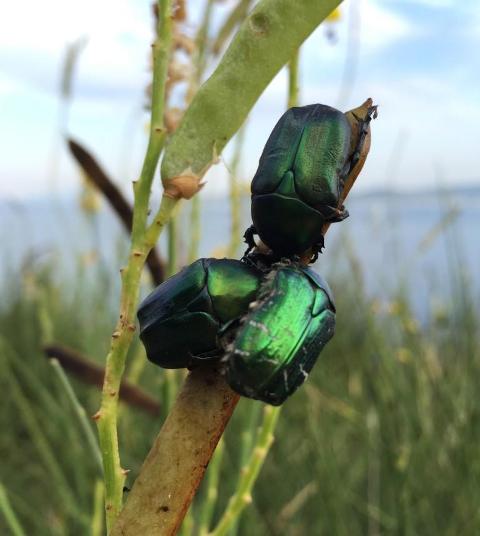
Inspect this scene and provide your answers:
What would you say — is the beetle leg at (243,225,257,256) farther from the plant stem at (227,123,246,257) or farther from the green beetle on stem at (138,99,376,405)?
the plant stem at (227,123,246,257)

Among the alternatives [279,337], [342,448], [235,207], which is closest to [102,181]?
[235,207]

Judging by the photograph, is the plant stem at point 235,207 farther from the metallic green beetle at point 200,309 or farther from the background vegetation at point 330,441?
the metallic green beetle at point 200,309

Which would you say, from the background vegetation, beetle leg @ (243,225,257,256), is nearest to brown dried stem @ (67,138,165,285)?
the background vegetation

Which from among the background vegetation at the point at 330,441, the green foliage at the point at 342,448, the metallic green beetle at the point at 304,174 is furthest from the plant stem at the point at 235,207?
the metallic green beetle at the point at 304,174

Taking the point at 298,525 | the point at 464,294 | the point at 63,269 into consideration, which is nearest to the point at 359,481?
the point at 298,525

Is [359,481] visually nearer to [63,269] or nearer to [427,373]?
[427,373]

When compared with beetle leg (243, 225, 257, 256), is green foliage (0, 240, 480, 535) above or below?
below
